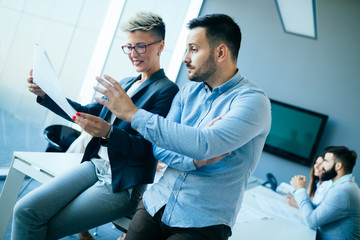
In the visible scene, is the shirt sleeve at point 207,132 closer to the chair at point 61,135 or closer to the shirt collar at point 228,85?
the shirt collar at point 228,85

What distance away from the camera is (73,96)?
385 cm

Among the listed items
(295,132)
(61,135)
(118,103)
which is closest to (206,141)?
(118,103)

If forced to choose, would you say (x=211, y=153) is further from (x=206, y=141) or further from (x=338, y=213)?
(x=338, y=213)

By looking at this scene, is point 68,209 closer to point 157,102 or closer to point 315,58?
point 157,102

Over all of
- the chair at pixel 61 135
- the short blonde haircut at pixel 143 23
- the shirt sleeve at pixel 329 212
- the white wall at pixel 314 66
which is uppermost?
the white wall at pixel 314 66

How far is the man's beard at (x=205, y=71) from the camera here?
143cm

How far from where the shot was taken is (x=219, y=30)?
4.76 feet

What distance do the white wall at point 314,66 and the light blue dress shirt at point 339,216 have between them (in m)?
2.51

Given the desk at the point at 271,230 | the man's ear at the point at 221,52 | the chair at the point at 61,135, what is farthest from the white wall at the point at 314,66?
the man's ear at the point at 221,52

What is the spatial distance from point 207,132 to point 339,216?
65.3 inches

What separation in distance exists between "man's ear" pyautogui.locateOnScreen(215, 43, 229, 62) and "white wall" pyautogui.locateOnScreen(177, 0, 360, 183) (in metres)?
3.74

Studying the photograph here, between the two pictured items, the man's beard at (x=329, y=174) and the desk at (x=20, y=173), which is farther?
the man's beard at (x=329, y=174)

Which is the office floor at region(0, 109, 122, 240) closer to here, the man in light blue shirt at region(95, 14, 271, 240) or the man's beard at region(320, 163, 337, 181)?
the man in light blue shirt at region(95, 14, 271, 240)

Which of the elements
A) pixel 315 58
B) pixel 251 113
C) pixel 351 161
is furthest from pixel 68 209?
pixel 315 58
